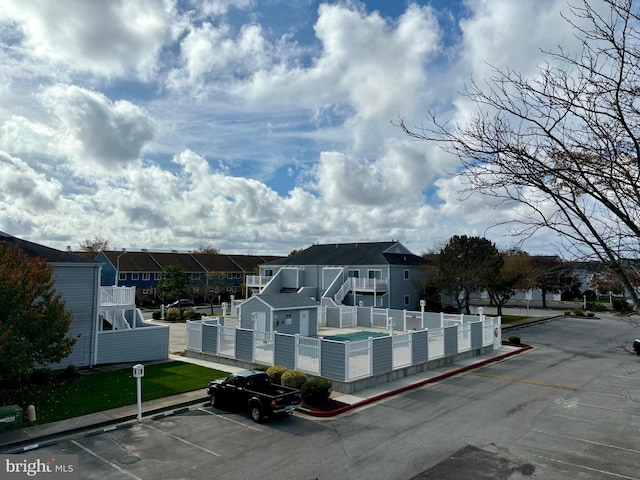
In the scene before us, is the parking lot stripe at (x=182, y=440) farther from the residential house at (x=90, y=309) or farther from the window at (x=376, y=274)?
the window at (x=376, y=274)

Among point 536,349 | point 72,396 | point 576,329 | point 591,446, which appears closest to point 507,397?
point 591,446

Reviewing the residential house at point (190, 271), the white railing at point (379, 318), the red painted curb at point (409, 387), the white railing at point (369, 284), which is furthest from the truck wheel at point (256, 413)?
the residential house at point (190, 271)

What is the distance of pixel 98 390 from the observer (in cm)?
1781

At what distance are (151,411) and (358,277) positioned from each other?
33475 mm

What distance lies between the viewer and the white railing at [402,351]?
20.7 metres

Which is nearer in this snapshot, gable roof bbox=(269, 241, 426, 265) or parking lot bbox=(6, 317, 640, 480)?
parking lot bbox=(6, 317, 640, 480)

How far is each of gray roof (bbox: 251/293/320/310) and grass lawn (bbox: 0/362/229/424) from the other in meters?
7.92

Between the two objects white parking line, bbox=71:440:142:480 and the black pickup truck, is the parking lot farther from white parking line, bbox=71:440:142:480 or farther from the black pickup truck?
the black pickup truck

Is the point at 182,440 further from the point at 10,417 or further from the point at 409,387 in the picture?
the point at 409,387

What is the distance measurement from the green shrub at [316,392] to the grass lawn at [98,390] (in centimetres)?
512

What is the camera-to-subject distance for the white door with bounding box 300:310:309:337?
30859mm

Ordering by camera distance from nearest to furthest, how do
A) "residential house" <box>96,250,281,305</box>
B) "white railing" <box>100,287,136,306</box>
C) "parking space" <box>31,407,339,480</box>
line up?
"parking space" <box>31,407,339,480</box>
"white railing" <box>100,287,136,306</box>
"residential house" <box>96,250,281,305</box>

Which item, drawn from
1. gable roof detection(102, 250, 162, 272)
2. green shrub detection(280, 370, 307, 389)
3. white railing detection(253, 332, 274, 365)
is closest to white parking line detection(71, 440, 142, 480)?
green shrub detection(280, 370, 307, 389)

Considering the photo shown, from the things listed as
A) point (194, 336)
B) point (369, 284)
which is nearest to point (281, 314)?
point (194, 336)
